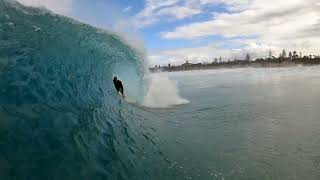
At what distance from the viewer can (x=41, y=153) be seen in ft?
20.1

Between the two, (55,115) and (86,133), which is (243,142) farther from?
(55,115)

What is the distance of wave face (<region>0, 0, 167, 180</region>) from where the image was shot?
609 cm

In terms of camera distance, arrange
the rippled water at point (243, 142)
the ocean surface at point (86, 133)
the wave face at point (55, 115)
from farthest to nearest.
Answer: the rippled water at point (243, 142) → the ocean surface at point (86, 133) → the wave face at point (55, 115)

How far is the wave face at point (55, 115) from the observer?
6.09m

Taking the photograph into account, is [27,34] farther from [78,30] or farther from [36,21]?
[78,30]

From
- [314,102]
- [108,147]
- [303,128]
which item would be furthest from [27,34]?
[314,102]

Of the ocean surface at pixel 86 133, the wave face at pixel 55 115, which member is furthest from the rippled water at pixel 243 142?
the wave face at pixel 55 115

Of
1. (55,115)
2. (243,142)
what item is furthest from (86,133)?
(243,142)

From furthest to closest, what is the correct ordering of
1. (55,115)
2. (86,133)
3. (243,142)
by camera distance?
(243,142) → (86,133) → (55,115)

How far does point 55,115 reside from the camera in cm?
735

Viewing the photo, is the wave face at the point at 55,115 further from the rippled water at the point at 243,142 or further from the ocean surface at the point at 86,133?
the rippled water at the point at 243,142

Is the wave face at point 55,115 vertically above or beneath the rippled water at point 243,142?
above

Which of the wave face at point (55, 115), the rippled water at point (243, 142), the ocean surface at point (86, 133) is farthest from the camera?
the rippled water at point (243, 142)

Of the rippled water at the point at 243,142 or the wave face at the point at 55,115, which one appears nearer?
the wave face at the point at 55,115
